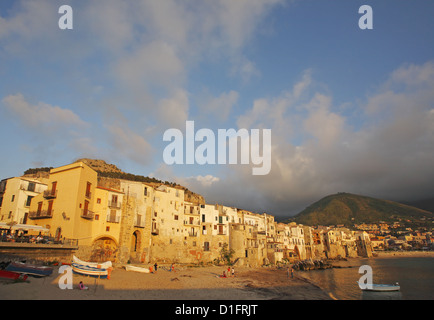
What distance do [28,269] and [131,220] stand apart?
23.2 meters

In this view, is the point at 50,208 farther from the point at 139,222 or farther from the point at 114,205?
the point at 139,222

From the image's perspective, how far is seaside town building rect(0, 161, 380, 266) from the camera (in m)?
37.1

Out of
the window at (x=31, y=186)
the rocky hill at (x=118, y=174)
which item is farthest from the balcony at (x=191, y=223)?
the rocky hill at (x=118, y=174)

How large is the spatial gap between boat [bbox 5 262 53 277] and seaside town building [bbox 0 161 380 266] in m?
11.2

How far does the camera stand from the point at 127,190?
48125mm

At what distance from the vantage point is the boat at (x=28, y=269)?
22234 mm

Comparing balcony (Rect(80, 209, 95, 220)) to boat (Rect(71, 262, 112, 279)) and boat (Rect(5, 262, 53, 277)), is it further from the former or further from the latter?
boat (Rect(5, 262, 53, 277))

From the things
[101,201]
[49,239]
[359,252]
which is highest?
[101,201]

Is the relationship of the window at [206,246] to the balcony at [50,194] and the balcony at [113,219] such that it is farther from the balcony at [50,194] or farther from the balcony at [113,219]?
the balcony at [50,194]

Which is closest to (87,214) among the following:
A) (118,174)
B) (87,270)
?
(87,270)

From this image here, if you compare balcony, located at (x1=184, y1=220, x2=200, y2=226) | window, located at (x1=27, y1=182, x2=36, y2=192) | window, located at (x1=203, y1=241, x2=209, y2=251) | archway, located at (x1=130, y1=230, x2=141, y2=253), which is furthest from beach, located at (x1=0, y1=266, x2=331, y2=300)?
window, located at (x1=203, y1=241, x2=209, y2=251)

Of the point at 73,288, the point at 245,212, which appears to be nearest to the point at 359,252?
the point at 245,212
